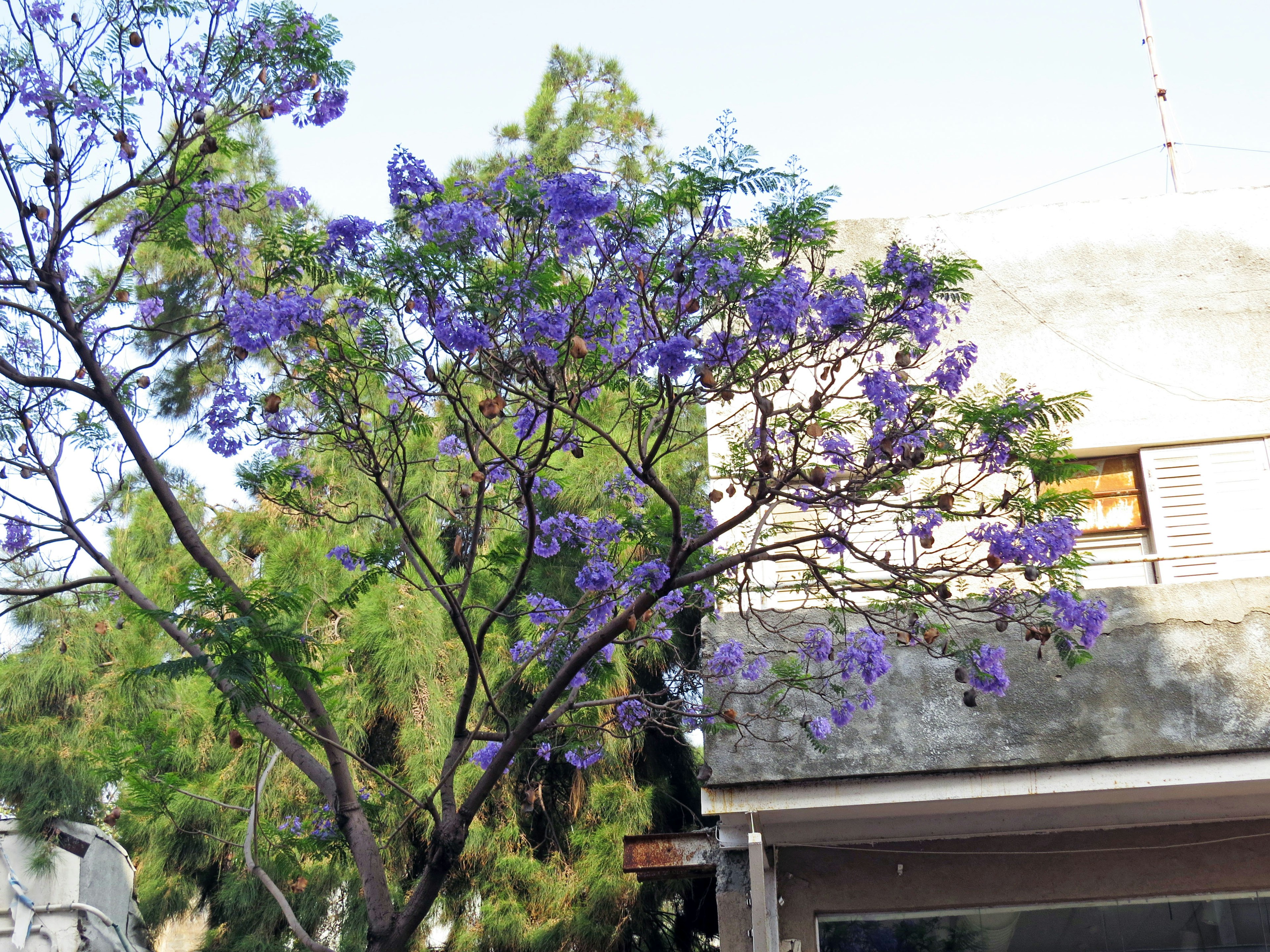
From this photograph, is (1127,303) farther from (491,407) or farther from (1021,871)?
(491,407)

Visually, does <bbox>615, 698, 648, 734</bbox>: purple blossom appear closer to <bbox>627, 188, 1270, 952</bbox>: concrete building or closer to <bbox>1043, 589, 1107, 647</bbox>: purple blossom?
<bbox>627, 188, 1270, 952</bbox>: concrete building

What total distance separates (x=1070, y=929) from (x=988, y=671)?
270 cm

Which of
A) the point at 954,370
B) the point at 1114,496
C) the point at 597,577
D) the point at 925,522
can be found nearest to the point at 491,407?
the point at 597,577

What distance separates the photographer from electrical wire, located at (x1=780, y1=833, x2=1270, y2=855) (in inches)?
319

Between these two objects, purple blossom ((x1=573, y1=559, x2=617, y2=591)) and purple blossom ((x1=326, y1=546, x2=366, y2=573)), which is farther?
purple blossom ((x1=326, y1=546, x2=366, y2=573))

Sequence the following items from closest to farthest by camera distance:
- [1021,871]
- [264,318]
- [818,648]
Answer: [264,318] → [818,648] → [1021,871]

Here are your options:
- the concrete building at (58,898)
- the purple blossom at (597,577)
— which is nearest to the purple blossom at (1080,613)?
the purple blossom at (597,577)

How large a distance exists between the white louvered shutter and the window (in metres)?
0.12

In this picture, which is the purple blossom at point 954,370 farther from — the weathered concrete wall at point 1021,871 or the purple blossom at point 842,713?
the weathered concrete wall at point 1021,871

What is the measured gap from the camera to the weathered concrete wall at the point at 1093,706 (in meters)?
7.50

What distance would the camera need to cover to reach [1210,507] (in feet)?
28.1

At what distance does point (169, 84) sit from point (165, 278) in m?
7.08

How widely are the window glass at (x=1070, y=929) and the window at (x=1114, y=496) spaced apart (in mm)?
2559

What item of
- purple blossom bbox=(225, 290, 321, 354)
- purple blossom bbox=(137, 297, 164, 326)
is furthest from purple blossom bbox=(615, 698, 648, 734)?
purple blossom bbox=(137, 297, 164, 326)
